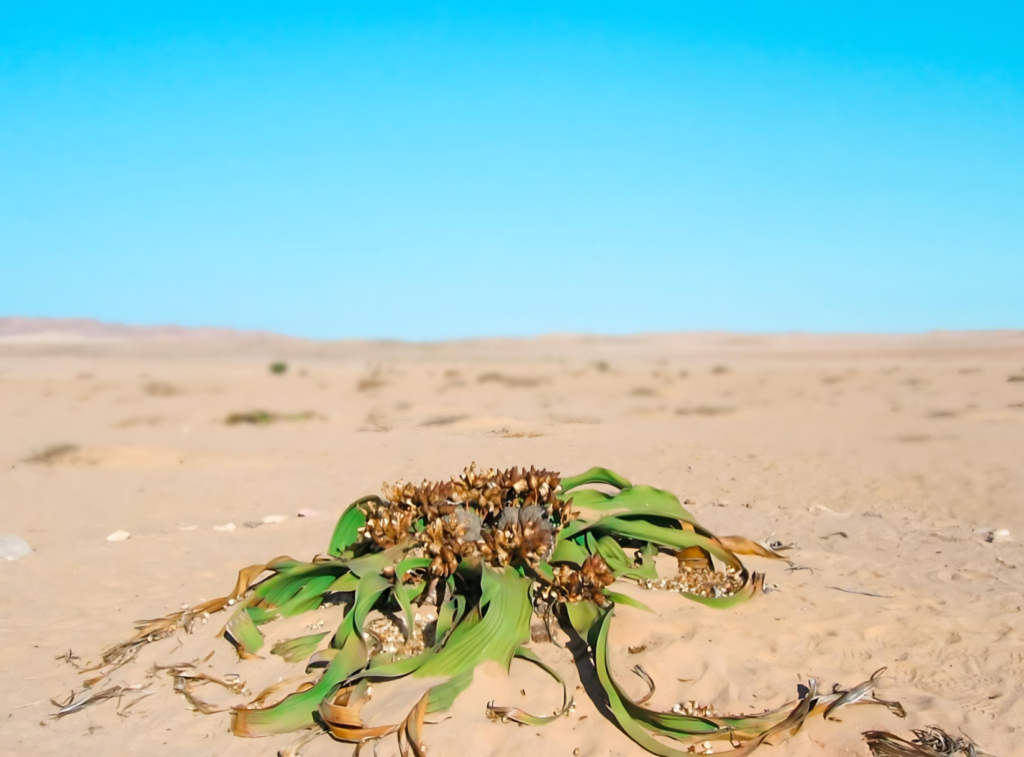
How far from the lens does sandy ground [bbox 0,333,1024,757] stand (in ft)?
9.46

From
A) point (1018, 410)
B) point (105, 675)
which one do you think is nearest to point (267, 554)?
point (105, 675)

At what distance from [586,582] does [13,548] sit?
4.20 metres

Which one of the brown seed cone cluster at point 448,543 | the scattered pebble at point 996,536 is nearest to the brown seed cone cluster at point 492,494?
the brown seed cone cluster at point 448,543

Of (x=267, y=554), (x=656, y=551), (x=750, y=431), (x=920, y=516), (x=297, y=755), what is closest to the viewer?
(x=297, y=755)

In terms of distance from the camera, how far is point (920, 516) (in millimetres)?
6770

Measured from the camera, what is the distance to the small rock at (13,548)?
544cm

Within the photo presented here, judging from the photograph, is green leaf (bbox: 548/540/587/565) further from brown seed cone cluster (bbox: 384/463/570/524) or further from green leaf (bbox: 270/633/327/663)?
green leaf (bbox: 270/633/327/663)

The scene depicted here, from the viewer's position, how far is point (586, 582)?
10.3ft

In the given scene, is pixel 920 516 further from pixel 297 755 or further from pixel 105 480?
pixel 105 480

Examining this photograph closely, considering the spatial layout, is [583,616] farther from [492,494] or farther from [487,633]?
[492,494]

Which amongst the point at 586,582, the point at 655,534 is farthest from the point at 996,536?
the point at 586,582

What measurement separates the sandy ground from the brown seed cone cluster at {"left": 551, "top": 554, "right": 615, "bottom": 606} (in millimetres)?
199

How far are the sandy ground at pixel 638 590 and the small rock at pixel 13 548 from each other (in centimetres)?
13

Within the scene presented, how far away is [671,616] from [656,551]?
568mm
